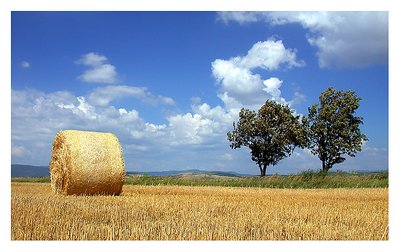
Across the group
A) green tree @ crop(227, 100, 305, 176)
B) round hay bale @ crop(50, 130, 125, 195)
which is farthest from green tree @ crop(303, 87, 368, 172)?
round hay bale @ crop(50, 130, 125, 195)

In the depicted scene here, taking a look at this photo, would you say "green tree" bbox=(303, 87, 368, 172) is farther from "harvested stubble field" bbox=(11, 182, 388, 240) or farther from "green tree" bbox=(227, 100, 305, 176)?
"harvested stubble field" bbox=(11, 182, 388, 240)

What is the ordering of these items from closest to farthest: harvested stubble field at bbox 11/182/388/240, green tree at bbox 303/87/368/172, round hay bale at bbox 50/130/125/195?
1. harvested stubble field at bbox 11/182/388/240
2. round hay bale at bbox 50/130/125/195
3. green tree at bbox 303/87/368/172

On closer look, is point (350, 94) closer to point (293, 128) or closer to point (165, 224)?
point (293, 128)

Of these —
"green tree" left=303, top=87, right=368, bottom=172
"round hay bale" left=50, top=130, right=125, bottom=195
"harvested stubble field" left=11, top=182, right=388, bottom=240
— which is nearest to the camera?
"harvested stubble field" left=11, top=182, right=388, bottom=240

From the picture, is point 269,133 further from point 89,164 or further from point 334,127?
point 89,164

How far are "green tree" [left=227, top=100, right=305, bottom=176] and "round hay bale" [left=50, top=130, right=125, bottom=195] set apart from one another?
28.0 m

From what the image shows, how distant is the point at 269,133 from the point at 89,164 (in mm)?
29136

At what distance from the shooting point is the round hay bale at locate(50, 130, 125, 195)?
12.0 metres

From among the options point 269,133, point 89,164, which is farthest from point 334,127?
point 89,164

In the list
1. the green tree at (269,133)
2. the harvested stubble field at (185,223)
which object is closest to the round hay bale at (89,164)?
the harvested stubble field at (185,223)

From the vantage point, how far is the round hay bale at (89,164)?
1197cm

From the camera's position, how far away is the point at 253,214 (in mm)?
8250

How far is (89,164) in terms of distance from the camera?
12000 millimetres

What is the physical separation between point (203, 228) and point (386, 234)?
2551mm
